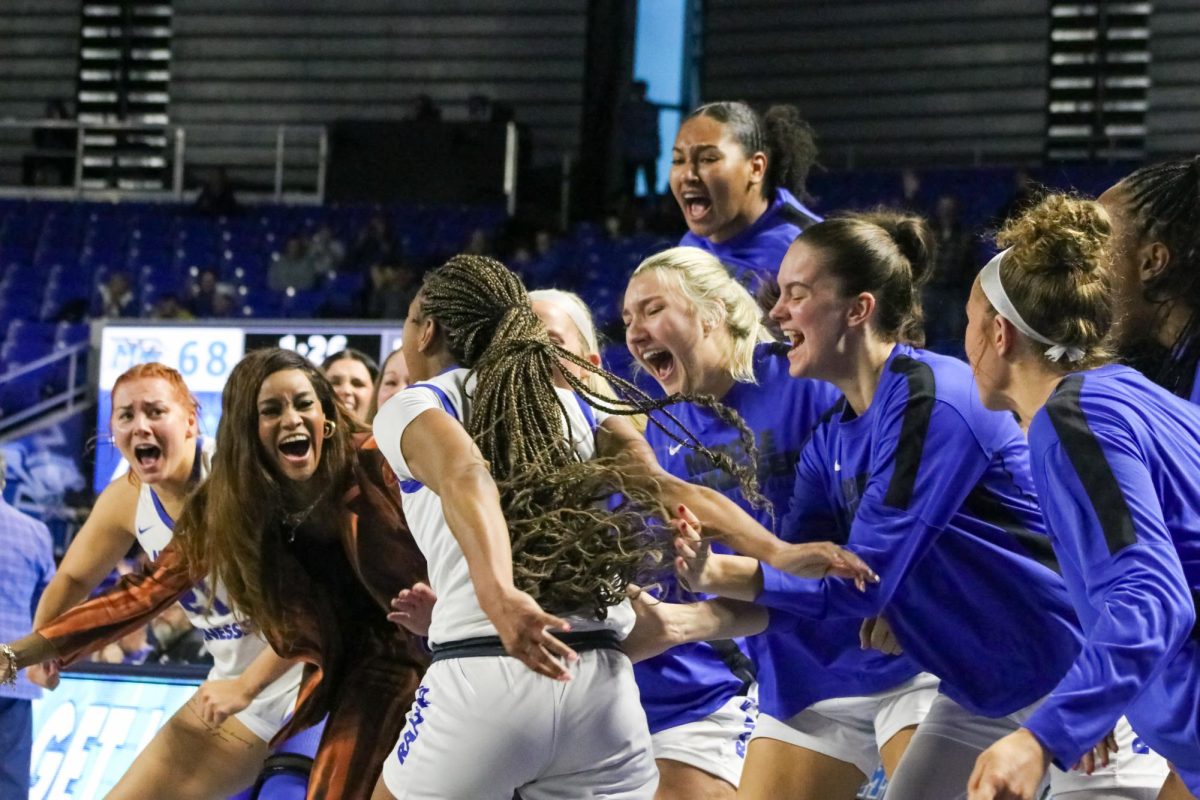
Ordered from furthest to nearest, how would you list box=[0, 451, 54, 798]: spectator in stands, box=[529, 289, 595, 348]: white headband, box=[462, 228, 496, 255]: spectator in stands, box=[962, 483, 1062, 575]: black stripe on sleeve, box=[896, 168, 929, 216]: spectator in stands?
box=[462, 228, 496, 255]: spectator in stands
box=[896, 168, 929, 216]: spectator in stands
box=[0, 451, 54, 798]: spectator in stands
box=[529, 289, 595, 348]: white headband
box=[962, 483, 1062, 575]: black stripe on sleeve

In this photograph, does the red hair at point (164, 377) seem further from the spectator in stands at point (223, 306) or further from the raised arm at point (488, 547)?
the spectator in stands at point (223, 306)

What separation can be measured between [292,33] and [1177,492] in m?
16.1

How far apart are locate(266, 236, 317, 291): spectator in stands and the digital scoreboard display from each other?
3.08 meters

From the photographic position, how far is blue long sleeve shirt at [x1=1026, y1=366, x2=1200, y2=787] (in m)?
2.16

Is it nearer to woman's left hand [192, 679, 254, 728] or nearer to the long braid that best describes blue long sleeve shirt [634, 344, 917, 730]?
the long braid

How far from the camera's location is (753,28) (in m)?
16.6

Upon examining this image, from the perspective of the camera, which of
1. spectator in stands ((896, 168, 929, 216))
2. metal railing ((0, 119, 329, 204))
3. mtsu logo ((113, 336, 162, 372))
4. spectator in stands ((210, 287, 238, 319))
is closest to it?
mtsu logo ((113, 336, 162, 372))

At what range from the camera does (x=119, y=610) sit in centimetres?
447

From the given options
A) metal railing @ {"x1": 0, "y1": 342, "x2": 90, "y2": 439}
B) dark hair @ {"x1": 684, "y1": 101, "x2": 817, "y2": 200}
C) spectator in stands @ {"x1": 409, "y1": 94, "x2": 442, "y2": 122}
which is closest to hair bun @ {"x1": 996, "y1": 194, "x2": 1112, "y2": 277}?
dark hair @ {"x1": 684, "y1": 101, "x2": 817, "y2": 200}

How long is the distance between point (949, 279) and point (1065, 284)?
8.28m

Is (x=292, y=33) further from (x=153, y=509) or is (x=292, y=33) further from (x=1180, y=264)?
(x=1180, y=264)

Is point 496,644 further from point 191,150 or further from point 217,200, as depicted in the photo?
point 191,150

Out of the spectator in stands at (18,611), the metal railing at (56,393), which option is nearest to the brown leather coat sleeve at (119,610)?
the spectator in stands at (18,611)

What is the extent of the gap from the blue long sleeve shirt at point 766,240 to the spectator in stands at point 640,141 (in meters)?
9.55
